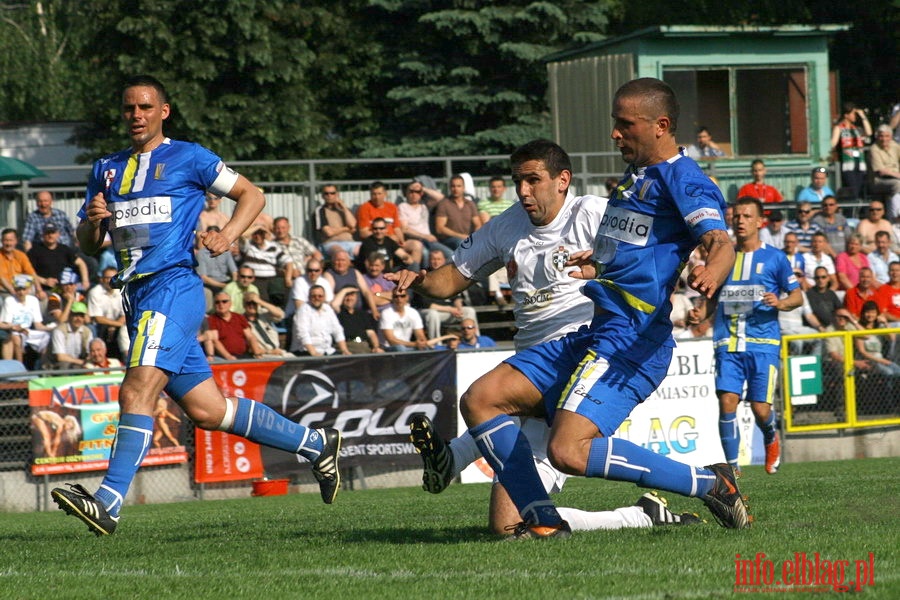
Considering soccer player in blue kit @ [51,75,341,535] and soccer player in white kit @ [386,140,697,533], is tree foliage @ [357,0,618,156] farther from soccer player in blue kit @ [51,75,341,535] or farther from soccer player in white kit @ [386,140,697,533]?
soccer player in white kit @ [386,140,697,533]

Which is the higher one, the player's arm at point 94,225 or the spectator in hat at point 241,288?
the player's arm at point 94,225

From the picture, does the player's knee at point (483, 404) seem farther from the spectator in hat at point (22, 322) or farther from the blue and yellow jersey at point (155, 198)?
the spectator in hat at point (22, 322)

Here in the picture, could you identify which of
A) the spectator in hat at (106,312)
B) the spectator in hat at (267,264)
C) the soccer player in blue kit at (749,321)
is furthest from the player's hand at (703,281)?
the spectator in hat at (267,264)

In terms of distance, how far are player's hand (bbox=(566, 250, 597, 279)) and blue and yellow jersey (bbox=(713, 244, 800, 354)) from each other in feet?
21.4

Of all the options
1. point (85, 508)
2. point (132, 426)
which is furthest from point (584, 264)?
point (85, 508)

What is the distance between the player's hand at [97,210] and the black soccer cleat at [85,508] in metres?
1.46

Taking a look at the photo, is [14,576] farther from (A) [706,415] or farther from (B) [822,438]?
(B) [822,438]

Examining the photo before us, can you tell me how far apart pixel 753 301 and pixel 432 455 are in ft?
22.1

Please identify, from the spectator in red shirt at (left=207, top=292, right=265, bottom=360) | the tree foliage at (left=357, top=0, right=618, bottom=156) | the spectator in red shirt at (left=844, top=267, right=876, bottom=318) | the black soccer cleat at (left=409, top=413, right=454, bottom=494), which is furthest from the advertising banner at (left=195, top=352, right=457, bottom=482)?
the tree foliage at (left=357, top=0, right=618, bottom=156)

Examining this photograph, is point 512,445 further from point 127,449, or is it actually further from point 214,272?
point 214,272

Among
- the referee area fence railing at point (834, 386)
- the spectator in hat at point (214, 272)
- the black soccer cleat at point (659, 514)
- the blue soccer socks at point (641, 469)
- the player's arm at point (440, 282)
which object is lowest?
the referee area fence railing at point (834, 386)

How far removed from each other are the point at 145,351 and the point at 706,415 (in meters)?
11.0

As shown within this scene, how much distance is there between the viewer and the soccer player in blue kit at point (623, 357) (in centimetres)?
625

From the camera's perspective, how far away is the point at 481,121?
111 feet
